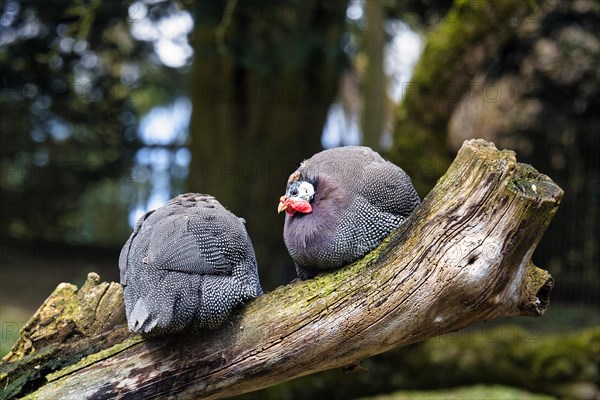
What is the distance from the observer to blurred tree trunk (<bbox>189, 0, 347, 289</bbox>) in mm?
5512

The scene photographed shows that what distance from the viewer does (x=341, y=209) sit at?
209cm

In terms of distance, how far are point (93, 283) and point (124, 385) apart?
Answer: 547mm

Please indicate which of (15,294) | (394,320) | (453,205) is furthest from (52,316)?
(15,294)

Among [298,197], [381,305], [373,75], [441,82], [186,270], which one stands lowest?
[381,305]

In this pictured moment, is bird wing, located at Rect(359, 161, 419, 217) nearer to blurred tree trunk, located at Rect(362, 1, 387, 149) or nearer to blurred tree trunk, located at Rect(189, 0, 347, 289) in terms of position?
blurred tree trunk, located at Rect(362, 1, 387, 149)

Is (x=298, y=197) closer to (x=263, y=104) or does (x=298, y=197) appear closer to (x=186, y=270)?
(x=186, y=270)

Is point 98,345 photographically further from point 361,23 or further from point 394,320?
point 361,23

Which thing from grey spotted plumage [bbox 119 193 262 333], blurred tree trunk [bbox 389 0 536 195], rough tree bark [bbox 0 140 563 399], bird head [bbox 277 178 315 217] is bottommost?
rough tree bark [bbox 0 140 563 399]

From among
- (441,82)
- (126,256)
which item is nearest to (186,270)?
(126,256)

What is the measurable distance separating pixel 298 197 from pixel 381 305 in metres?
0.42

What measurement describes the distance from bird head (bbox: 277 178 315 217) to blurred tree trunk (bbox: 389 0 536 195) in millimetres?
2440

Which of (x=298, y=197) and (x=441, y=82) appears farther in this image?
(x=441, y=82)

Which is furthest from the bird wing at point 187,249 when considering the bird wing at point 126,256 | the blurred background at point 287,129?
the blurred background at point 287,129

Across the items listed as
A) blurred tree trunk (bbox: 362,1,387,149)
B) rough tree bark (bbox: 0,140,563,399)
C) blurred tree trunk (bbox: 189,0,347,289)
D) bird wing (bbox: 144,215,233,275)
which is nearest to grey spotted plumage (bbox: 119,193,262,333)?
bird wing (bbox: 144,215,233,275)
